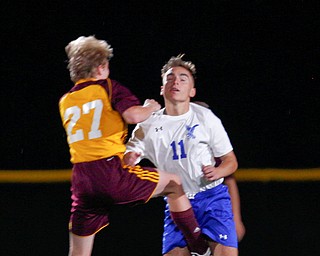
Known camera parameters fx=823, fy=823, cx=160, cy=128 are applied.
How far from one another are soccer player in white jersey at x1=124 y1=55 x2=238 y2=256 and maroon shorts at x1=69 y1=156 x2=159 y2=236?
19 centimetres

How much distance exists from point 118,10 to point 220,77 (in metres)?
0.83

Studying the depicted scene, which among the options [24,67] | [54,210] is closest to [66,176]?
[54,210]

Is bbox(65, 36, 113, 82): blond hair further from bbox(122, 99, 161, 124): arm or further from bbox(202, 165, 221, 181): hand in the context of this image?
bbox(202, 165, 221, 181): hand

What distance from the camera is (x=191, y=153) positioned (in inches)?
143

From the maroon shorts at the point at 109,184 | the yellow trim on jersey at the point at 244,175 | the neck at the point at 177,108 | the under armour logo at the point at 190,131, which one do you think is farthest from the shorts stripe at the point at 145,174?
the yellow trim on jersey at the point at 244,175

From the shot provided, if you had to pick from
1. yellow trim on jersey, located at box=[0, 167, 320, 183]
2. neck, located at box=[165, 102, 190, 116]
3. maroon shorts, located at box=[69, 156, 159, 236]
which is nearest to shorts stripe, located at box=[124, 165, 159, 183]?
maroon shorts, located at box=[69, 156, 159, 236]

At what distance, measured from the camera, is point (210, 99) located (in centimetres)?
523

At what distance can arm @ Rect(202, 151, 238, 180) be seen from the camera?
137 inches

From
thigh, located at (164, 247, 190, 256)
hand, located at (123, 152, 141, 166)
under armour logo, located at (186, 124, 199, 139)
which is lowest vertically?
thigh, located at (164, 247, 190, 256)

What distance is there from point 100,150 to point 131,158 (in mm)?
197

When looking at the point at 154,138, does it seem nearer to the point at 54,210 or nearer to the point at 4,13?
the point at 54,210

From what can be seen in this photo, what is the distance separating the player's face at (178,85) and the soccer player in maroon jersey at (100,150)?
0.27 metres

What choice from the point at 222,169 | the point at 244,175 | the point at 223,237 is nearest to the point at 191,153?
the point at 222,169

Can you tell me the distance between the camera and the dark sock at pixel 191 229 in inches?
137
